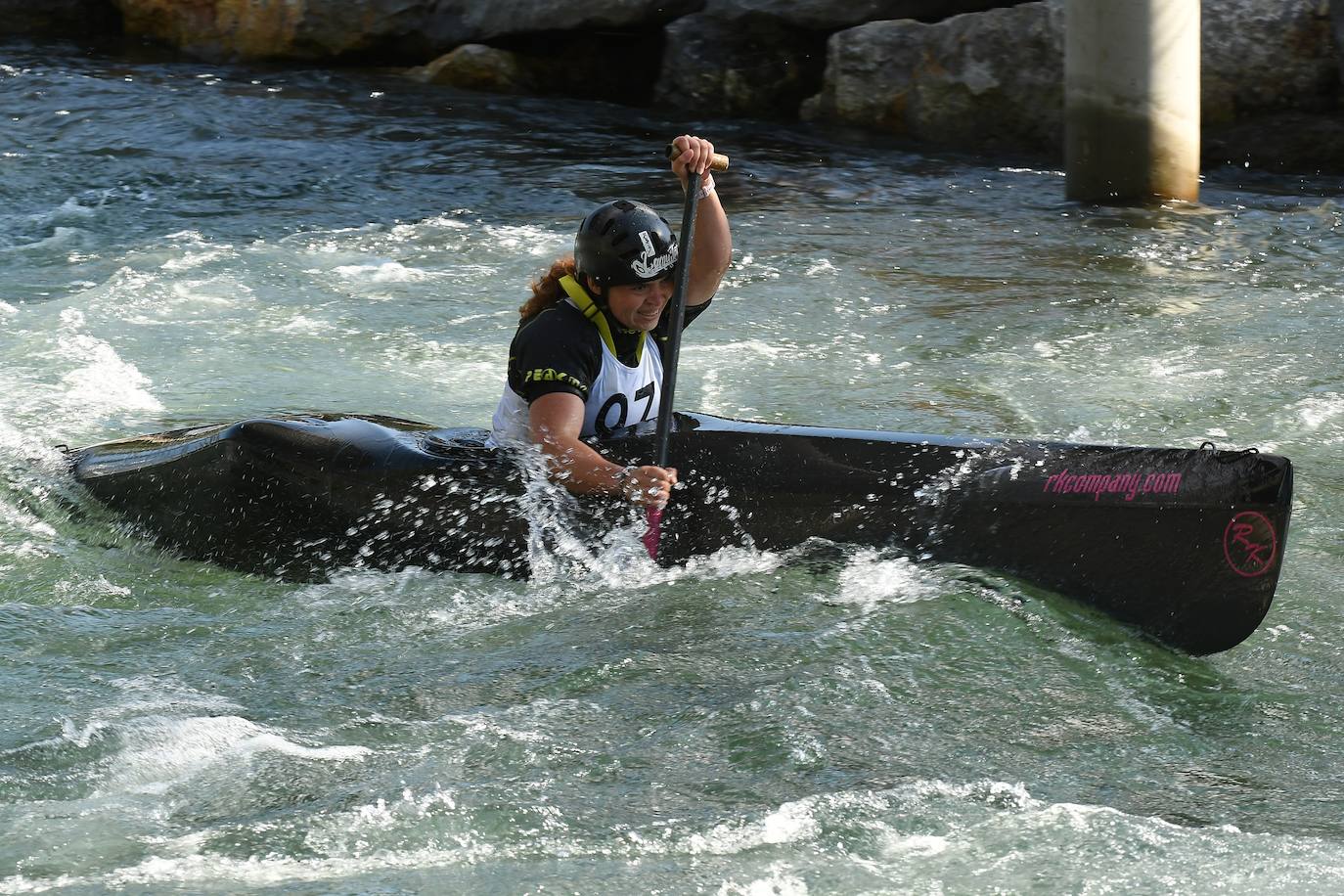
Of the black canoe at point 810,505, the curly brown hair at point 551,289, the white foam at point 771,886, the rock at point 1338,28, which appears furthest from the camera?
the rock at point 1338,28

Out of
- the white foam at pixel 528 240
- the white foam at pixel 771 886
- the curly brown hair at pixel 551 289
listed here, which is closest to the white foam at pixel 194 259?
the white foam at pixel 528 240

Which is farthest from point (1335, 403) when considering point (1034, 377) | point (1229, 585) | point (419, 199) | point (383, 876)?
point (419, 199)

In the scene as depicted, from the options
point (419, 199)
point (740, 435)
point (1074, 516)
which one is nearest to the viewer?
point (1074, 516)

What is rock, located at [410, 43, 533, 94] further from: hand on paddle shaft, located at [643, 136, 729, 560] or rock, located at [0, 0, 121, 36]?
hand on paddle shaft, located at [643, 136, 729, 560]

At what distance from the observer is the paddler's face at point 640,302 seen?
4027 millimetres

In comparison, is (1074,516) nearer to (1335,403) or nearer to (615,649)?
(615,649)

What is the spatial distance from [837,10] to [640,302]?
829 cm

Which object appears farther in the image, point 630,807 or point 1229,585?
point 1229,585

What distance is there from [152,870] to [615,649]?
1.28 m

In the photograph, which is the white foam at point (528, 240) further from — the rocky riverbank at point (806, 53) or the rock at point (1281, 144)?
the rock at point (1281, 144)

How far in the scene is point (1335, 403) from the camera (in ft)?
18.7

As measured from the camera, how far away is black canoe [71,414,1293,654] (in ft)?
12.1

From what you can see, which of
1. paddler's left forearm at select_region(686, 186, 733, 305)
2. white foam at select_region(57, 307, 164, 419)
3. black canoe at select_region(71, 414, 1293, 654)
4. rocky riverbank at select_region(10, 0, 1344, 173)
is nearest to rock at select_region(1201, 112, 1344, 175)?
rocky riverbank at select_region(10, 0, 1344, 173)

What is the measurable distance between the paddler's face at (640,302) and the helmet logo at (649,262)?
33 mm
